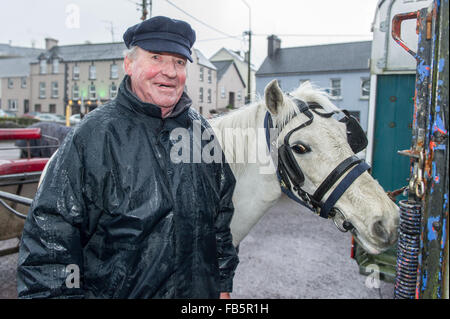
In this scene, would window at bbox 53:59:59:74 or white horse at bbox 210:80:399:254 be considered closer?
white horse at bbox 210:80:399:254

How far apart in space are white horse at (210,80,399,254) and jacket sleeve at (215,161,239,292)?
407mm

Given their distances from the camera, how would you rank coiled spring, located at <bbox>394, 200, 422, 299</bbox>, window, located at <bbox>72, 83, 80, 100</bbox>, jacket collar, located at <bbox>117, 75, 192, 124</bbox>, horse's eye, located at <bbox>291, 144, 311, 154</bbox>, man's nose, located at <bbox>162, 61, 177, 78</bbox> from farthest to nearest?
window, located at <bbox>72, 83, 80, 100</bbox>, horse's eye, located at <bbox>291, 144, 311, 154</bbox>, man's nose, located at <bbox>162, 61, 177, 78</bbox>, jacket collar, located at <bbox>117, 75, 192, 124</bbox>, coiled spring, located at <bbox>394, 200, 422, 299</bbox>

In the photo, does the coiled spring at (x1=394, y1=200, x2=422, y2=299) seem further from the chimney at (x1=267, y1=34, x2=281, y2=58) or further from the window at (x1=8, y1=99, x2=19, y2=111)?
the window at (x1=8, y1=99, x2=19, y2=111)

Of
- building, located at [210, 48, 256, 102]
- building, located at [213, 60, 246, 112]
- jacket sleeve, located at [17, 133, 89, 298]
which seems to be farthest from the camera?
building, located at [210, 48, 256, 102]

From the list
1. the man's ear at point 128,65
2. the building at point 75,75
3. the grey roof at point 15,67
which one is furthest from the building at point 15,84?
the man's ear at point 128,65

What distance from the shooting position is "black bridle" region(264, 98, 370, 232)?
6.09ft

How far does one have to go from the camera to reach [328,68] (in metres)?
29.5

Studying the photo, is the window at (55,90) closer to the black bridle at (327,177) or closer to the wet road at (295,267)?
the wet road at (295,267)

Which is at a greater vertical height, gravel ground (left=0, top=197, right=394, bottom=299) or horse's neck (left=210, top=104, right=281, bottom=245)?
horse's neck (left=210, top=104, right=281, bottom=245)

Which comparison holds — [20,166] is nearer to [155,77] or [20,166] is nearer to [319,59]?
[155,77]

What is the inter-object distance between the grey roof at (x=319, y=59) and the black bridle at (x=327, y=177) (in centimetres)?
2849

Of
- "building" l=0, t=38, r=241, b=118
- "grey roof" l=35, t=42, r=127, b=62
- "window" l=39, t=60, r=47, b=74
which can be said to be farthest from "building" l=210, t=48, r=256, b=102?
"window" l=39, t=60, r=47, b=74
